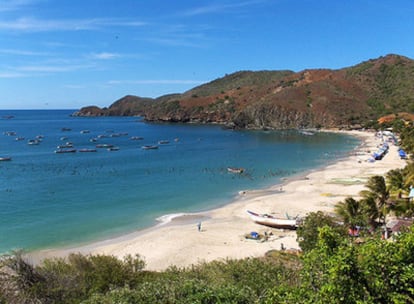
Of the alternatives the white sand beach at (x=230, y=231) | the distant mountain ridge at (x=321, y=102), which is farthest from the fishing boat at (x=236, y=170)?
the distant mountain ridge at (x=321, y=102)

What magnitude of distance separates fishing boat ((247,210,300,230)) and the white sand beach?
0.55 metres

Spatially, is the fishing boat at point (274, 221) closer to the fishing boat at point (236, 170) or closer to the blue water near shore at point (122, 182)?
the blue water near shore at point (122, 182)

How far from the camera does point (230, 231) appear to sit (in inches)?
1373

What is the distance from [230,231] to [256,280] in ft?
61.2

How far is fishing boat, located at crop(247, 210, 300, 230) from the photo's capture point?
3481 cm

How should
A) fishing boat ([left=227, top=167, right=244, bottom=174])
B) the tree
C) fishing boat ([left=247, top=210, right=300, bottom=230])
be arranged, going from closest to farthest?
the tree → fishing boat ([left=247, top=210, right=300, bottom=230]) → fishing boat ([left=227, top=167, right=244, bottom=174])

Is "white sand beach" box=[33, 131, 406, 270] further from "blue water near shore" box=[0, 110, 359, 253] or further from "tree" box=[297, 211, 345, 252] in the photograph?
"tree" box=[297, 211, 345, 252]

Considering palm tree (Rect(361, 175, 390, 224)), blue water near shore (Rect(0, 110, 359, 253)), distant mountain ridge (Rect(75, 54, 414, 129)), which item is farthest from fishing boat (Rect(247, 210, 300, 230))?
distant mountain ridge (Rect(75, 54, 414, 129))

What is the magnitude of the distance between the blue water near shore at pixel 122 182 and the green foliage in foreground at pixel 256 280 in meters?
15.9

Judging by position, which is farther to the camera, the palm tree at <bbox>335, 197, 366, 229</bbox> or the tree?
the palm tree at <bbox>335, 197, 366, 229</bbox>

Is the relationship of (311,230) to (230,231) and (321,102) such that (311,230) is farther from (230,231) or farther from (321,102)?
(321,102)

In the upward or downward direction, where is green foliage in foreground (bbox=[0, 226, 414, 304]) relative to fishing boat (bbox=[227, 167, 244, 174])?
upward

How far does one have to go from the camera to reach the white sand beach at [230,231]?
2958 centimetres

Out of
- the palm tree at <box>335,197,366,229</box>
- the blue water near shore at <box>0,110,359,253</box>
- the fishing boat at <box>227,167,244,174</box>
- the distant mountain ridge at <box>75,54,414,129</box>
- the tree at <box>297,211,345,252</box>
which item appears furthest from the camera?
the distant mountain ridge at <box>75,54,414,129</box>
